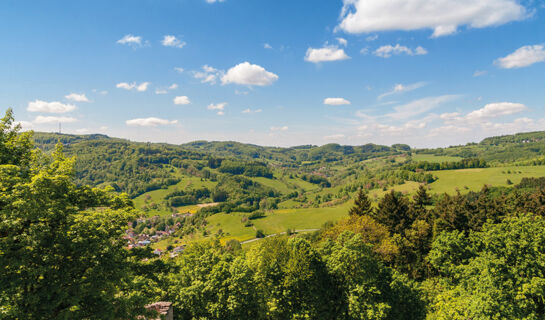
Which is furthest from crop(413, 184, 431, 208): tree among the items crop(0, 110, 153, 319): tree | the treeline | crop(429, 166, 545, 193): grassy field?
crop(429, 166, 545, 193): grassy field

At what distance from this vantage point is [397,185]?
19750cm

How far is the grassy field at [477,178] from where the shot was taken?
15438cm

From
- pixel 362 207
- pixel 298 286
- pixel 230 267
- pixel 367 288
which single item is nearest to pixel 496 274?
pixel 367 288

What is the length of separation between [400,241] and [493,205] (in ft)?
79.8

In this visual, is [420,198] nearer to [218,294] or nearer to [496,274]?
[496,274]

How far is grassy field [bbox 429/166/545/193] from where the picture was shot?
154375mm

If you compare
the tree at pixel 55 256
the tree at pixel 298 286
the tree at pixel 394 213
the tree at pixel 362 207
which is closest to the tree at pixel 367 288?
the tree at pixel 298 286

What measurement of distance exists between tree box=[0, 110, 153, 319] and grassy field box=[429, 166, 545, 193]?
7394 inches

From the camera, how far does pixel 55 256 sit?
1528 centimetres

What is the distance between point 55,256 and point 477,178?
221 meters

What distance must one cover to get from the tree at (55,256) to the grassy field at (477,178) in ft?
616

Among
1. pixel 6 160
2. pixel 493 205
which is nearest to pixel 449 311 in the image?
pixel 493 205

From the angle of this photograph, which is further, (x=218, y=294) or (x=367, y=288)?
(x=367, y=288)

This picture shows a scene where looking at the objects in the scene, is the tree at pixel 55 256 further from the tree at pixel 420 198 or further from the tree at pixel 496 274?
the tree at pixel 420 198
